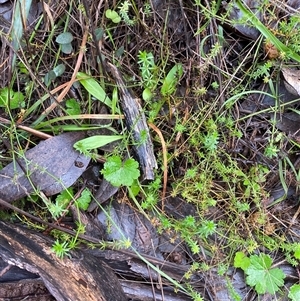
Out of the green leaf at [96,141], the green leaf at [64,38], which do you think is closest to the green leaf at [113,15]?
the green leaf at [64,38]

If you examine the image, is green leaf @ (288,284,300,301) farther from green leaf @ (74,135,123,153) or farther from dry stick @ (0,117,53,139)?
dry stick @ (0,117,53,139)

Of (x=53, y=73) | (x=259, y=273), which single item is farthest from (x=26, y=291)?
(x=259, y=273)

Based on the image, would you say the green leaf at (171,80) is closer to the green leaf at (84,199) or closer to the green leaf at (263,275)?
the green leaf at (84,199)

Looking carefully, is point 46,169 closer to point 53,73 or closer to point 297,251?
point 53,73

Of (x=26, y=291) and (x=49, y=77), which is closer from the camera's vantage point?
(x=26, y=291)

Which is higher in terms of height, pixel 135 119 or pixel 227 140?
pixel 135 119

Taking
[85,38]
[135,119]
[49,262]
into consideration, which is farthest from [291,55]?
[49,262]

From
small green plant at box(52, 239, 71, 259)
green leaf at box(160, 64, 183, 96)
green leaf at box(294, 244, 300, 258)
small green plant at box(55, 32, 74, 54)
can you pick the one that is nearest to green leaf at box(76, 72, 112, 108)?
small green plant at box(55, 32, 74, 54)

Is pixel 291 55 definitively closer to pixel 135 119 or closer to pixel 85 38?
pixel 135 119
